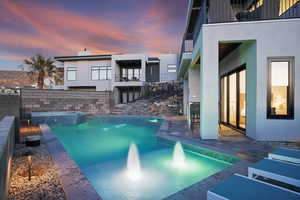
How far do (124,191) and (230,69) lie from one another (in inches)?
260

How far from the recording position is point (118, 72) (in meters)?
19.9

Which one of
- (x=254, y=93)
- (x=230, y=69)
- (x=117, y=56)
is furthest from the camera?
(x=117, y=56)

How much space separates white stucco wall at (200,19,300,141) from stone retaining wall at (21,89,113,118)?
12.7 metres

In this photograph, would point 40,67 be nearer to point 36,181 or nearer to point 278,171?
point 36,181

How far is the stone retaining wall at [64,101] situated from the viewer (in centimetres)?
1277

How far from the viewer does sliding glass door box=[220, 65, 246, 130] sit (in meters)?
6.40

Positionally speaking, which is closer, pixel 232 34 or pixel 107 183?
pixel 107 183

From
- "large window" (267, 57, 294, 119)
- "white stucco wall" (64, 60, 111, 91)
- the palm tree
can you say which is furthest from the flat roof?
"large window" (267, 57, 294, 119)

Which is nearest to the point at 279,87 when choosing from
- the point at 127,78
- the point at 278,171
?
the point at 278,171

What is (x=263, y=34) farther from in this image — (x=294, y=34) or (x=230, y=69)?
(x=230, y=69)

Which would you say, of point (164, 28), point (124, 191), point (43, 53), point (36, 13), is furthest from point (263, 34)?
point (43, 53)

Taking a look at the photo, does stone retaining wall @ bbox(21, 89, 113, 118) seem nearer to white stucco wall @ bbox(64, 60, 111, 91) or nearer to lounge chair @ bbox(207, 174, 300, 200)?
white stucco wall @ bbox(64, 60, 111, 91)

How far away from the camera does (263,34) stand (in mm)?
5004

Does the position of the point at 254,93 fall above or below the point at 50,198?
above
